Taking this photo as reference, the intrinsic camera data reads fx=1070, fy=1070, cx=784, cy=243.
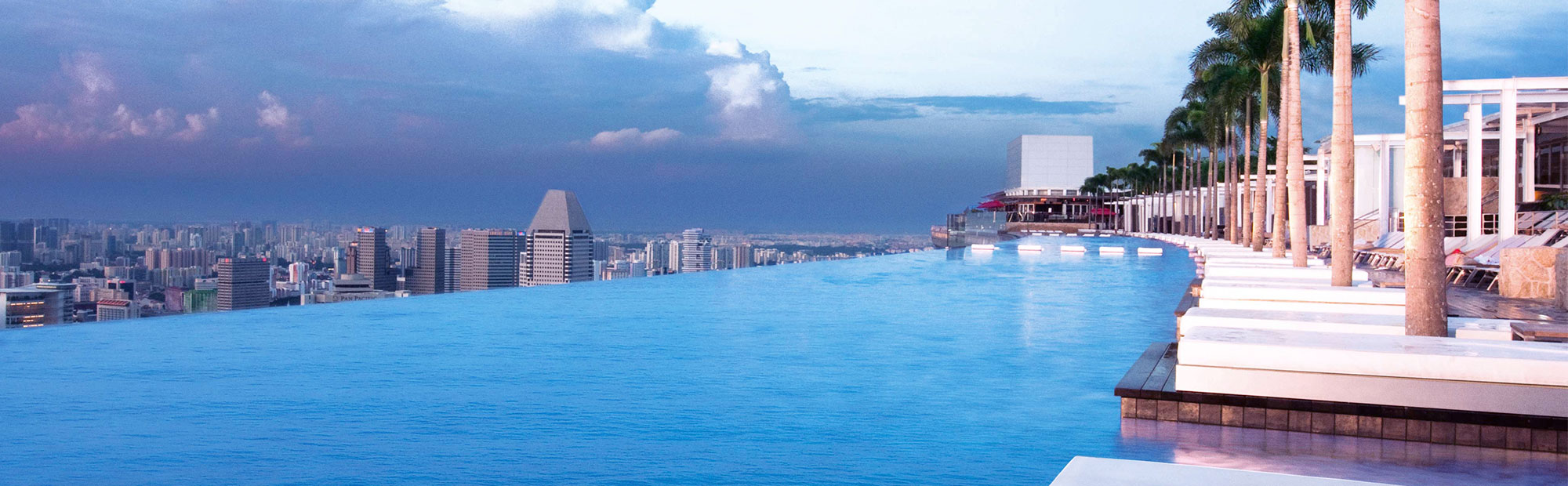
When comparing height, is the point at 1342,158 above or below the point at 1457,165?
below

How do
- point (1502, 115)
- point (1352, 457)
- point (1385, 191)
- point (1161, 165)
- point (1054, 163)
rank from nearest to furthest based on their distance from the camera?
point (1352, 457)
point (1502, 115)
point (1385, 191)
point (1161, 165)
point (1054, 163)

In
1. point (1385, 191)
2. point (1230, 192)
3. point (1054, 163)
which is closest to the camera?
point (1385, 191)

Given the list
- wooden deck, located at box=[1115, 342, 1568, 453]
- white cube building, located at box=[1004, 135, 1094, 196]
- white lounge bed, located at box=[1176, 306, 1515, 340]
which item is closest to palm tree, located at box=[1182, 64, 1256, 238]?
white lounge bed, located at box=[1176, 306, 1515, 340]

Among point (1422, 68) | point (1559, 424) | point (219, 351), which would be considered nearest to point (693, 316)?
point (219, 351)

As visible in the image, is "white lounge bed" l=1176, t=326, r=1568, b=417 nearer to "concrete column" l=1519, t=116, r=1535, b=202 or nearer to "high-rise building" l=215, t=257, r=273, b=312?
"high-rise building" l=215, t=257, r=273, b=312

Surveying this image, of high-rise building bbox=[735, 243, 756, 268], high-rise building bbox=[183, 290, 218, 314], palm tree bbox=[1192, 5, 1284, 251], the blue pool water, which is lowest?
the blue pool water

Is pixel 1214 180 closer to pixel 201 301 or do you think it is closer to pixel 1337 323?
pixel 201 301

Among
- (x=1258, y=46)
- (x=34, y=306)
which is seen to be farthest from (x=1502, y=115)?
(x=34, y=306)

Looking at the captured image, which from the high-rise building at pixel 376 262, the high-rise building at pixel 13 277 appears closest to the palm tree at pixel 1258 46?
the high-rise building at pixel 376 262
